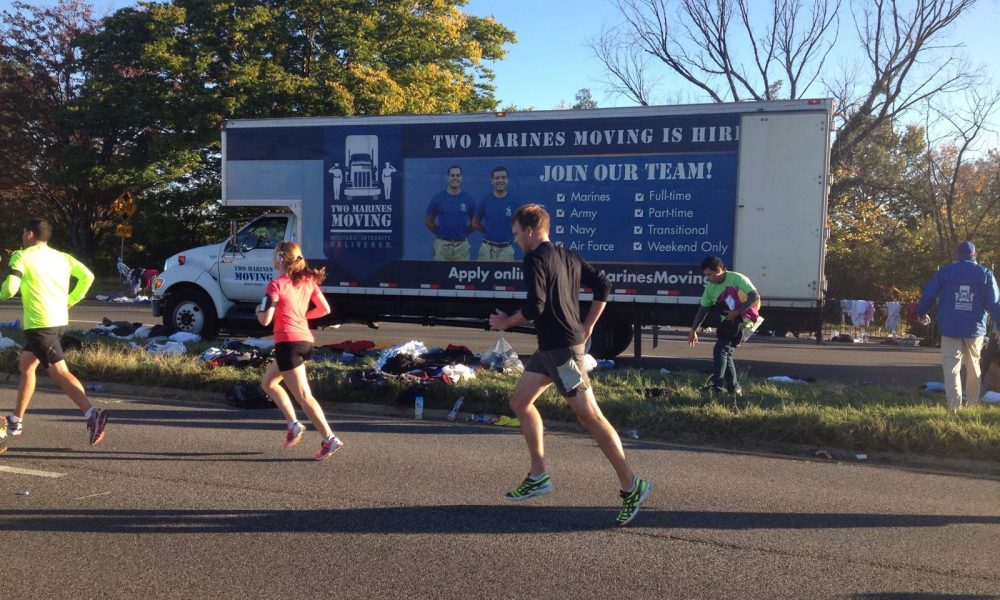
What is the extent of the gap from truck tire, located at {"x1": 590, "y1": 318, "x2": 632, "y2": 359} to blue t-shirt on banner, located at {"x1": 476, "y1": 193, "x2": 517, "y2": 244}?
1.97 meters

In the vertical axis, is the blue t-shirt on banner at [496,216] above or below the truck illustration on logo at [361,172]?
below

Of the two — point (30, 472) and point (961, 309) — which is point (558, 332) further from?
point (961, 309)

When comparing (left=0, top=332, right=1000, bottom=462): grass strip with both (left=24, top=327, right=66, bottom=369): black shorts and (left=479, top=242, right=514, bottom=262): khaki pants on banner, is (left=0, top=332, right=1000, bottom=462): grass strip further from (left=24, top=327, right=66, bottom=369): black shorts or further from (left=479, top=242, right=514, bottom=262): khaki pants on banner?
(left=24, top=327, right=66, bottom=369): black shorts

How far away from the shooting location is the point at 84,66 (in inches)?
1201

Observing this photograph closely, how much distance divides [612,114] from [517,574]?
8.99 metres

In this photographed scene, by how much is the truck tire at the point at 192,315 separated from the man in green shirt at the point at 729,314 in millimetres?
8464

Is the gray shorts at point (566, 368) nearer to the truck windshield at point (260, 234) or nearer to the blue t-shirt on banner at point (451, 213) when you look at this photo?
the blue t-shirt on banner at point (451, 213)

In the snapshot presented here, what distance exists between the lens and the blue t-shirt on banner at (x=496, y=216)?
12.7m

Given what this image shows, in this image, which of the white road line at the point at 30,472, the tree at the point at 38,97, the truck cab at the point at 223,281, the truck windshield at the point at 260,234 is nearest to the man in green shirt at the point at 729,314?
the white road line at the point at 30,472

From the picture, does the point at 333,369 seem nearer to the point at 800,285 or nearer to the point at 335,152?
the point at 335,152

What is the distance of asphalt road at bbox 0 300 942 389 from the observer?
12922 millimetres

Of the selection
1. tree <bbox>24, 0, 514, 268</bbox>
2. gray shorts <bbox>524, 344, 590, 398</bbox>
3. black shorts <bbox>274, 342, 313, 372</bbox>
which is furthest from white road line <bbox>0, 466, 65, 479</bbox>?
tree <bbox>24, 0, 514, 268</bbox>

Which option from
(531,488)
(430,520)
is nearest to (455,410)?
(531,488)

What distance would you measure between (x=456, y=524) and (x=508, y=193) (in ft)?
27.0
